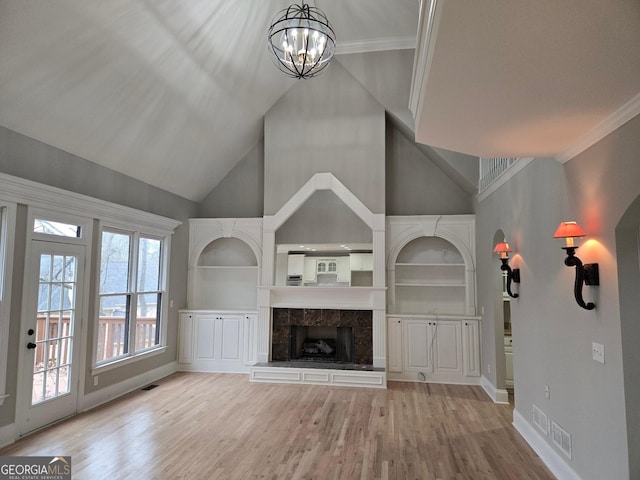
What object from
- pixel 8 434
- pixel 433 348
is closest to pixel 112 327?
pixel 8 434

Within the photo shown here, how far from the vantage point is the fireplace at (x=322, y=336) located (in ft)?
20.4

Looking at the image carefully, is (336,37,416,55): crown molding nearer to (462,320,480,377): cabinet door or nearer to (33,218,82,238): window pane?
(462,320,480,377): cabinet door

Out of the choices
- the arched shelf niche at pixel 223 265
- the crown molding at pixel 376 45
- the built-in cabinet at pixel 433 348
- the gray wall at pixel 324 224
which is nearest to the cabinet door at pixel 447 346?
the built-in cabinet at pixel 433 348

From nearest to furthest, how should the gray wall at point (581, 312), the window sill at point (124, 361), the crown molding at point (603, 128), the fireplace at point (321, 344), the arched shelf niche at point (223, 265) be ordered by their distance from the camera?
the crown molding at point (603, 128), the gray wall at point (581, 312), the window sill at point (124, 361), the fireplace at point (321, 344), the arched shelf niche at point (223, 265)

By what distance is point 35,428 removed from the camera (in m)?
4.00

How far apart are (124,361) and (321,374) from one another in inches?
108

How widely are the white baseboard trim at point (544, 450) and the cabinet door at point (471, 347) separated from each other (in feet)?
5.42

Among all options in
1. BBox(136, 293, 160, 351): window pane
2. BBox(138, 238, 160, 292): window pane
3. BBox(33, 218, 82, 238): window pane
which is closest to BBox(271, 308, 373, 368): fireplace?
BBox(136, 293, 160, 351): window pane

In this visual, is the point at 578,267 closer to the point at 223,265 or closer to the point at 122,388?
the point at 122,388

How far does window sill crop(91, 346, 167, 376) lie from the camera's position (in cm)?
488

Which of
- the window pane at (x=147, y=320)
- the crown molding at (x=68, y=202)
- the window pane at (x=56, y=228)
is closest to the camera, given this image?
the crown molding at (x=68, y=202)

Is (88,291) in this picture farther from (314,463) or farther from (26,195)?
(314,463)

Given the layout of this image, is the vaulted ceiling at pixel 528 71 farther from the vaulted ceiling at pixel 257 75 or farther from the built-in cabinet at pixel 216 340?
the built-in cabinet at pixel 216 340

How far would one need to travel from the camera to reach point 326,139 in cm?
657
